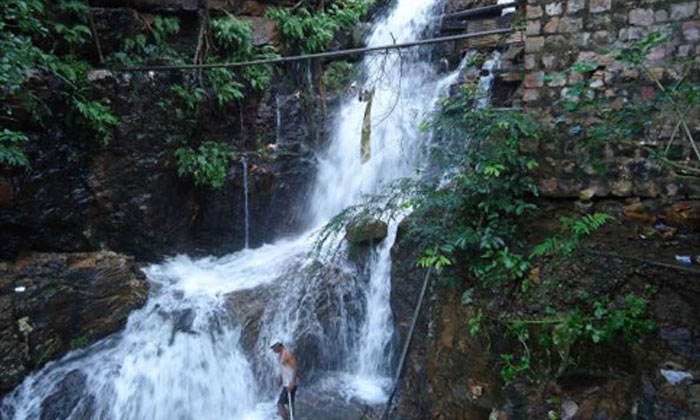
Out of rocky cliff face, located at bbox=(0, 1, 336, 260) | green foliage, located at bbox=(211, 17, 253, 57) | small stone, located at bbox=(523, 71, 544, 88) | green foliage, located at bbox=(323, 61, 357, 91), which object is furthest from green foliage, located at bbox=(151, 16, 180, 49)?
small stone, located at bbox=(523, 71, 544, 88)

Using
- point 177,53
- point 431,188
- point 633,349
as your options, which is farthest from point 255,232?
point 633,349

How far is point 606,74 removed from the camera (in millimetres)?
3842

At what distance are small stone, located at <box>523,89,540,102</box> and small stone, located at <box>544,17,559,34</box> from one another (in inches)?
19.8

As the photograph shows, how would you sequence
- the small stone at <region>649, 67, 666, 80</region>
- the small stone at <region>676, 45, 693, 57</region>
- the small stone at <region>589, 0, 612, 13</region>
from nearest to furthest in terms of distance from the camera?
the small stone at <region>676, 45, 693, 57</region>
the small stone at <region>649, 67, 666, 80</region>
the small stone at <region>589, 0, 612, 13</region>

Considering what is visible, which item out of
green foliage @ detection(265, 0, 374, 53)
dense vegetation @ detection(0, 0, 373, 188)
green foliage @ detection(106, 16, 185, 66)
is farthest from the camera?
green foliage @ detection(265, 0, 374, 53)

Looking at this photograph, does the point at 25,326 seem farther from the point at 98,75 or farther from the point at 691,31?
the point at 691,31

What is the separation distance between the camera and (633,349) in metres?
3.41

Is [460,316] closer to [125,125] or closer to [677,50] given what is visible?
[677,50]

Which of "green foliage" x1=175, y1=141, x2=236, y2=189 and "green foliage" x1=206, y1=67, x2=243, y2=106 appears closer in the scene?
"green foliage" x1=175, y1=141, x2=236, y2=189

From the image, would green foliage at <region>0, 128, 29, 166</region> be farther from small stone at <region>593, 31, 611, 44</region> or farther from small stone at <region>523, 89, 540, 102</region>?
small stone at <region>593, 31, 611, 44</region>

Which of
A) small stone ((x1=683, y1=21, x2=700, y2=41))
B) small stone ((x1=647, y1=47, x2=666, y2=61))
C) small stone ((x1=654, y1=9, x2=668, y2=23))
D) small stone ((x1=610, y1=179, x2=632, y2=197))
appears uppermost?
small stone ((x1=654, y1=9, x2=668, y2=23))

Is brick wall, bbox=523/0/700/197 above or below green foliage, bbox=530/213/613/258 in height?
above

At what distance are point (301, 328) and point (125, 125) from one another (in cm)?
400

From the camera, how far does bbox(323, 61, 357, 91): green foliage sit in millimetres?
9492
